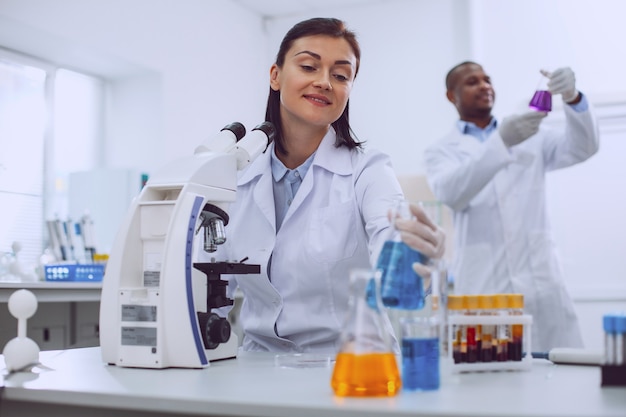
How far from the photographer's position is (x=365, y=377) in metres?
0.96

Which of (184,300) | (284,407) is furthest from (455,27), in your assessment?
(284,407)

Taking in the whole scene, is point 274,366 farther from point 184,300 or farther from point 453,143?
point 453,143

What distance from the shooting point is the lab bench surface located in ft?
2.87

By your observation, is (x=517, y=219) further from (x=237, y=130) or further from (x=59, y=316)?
(x=59, y=316)

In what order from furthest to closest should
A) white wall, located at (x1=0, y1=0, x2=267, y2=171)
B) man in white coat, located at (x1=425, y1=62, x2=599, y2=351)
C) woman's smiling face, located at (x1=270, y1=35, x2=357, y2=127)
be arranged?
white wall, located at (x1=0, y1=0, x2=267, y2=171), man in white coat, located at (x1=425, y1=62, x2=599, y2=351), woman's smiling face, located at (x1=270, y1=35, x2=357, y2=127)

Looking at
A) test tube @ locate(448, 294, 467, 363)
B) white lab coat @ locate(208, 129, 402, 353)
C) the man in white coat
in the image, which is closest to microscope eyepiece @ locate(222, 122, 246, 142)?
white lab coat @ locate(208, 129, 402, 353)

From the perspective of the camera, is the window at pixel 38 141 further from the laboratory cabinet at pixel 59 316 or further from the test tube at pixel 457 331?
the test tube at pixel 457 331

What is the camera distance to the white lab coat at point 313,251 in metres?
1.77

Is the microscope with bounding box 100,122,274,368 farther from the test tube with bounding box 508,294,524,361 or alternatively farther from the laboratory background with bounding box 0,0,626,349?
the laboratory background with bounding box 0,0,626,349

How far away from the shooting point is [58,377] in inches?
46.8

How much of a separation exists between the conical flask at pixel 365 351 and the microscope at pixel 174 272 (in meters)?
0.41

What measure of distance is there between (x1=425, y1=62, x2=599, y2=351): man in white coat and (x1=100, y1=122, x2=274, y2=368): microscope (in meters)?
1.76

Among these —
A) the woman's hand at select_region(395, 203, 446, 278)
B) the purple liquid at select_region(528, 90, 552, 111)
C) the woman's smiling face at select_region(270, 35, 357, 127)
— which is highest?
the purple liquid at select_region(528, 90, 552, 111)

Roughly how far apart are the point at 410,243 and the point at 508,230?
212 cm
